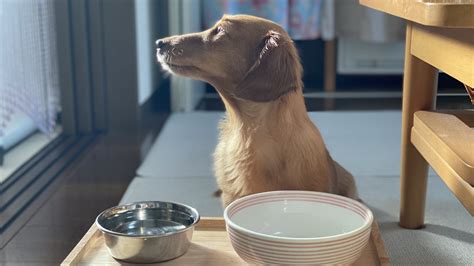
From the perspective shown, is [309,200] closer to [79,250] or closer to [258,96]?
[258,96]

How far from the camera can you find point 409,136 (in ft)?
5.22

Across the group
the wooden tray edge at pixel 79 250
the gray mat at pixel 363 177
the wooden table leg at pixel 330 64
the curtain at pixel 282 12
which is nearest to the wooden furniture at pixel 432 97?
the gray mat at pixel 363 177

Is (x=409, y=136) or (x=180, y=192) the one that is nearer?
(x=409, y=136)

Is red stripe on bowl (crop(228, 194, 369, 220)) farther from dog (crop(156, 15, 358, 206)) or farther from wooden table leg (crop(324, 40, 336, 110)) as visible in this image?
wooden table leg (crop(324, 40, 336, 110))

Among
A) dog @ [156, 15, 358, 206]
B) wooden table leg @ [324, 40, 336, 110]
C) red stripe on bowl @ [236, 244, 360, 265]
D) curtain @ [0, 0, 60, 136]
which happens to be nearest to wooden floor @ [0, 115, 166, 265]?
curtain @ [0, 0, 60, 136]

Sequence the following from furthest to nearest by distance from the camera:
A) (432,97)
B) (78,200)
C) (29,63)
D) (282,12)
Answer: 1. (282,12)
2. (29,63)
3. (78,200)
4. (432,97)

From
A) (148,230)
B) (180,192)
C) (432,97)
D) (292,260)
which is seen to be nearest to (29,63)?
(180,192)

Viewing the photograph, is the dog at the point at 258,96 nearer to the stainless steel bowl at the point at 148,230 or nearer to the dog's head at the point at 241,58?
the dog's head at the point at 241,58

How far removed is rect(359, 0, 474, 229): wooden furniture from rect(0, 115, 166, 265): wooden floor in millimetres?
817

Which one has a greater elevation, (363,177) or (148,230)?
(148,230)

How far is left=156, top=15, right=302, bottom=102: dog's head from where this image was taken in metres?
1.26

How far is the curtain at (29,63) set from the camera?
2.13 meters

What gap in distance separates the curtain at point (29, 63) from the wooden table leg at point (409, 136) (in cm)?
127

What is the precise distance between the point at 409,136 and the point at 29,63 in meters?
1.40
